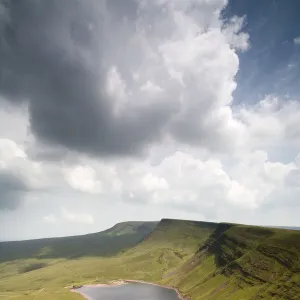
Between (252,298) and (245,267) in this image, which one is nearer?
(252,298)

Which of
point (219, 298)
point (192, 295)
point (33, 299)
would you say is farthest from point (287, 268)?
point (33, 299)

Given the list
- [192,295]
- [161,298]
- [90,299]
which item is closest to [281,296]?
[192,295]

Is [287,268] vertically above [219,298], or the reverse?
[287,268]

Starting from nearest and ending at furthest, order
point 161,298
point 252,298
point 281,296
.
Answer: point 281,296
point 252,298
point 161,298

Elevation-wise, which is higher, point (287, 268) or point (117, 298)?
point (287, 268)

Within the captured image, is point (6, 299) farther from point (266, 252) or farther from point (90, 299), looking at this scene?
point (266, 252)

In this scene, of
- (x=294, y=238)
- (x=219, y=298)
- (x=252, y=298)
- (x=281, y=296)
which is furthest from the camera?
(x=294, y=238)

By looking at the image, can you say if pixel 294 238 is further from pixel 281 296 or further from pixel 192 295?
pixel 192 295

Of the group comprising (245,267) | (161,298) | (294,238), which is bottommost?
(161,298)

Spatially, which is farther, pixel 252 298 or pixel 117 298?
pixel 117 298

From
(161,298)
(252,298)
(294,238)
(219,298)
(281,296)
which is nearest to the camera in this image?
(281,296)
